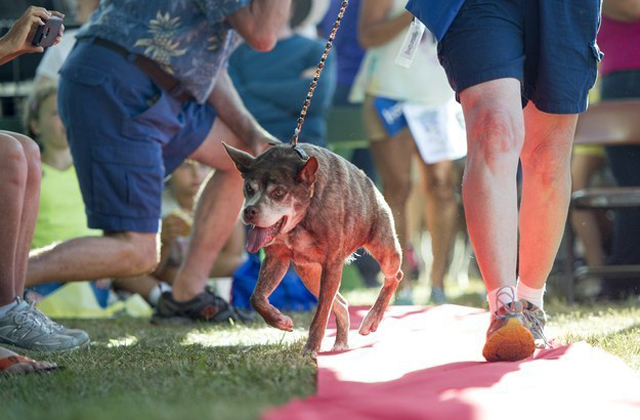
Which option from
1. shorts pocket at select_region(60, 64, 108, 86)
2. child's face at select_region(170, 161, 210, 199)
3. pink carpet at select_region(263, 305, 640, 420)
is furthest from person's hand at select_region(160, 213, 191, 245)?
pink carpet at select_region(263, 305, 640, 420)

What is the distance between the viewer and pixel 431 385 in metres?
2.96

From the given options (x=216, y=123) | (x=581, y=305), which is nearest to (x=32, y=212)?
(x=216, y=123)

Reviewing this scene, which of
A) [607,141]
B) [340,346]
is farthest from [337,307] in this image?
[607,141]

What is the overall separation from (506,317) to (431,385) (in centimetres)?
62

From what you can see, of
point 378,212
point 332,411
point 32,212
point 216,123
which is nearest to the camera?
point 332,411

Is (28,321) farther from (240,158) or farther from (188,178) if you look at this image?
(188,178)

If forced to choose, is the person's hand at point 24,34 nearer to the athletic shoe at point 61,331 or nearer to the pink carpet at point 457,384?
A: the athletic shoe at point 61,331

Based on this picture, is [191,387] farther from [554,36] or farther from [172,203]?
[172,203]

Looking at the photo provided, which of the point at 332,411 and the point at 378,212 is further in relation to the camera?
the point at 378,212

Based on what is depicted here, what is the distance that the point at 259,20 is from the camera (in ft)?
16.1

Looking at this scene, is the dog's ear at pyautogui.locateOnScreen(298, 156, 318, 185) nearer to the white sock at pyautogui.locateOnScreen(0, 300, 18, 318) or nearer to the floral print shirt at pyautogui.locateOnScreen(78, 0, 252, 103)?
the white sock at pyautogui.locateOnScreen(0, 300, 18, 318)

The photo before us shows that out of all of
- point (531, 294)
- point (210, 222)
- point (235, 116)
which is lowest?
point (210, 222)

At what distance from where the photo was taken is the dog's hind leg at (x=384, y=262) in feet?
13.3

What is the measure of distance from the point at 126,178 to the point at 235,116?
27.7 inches
